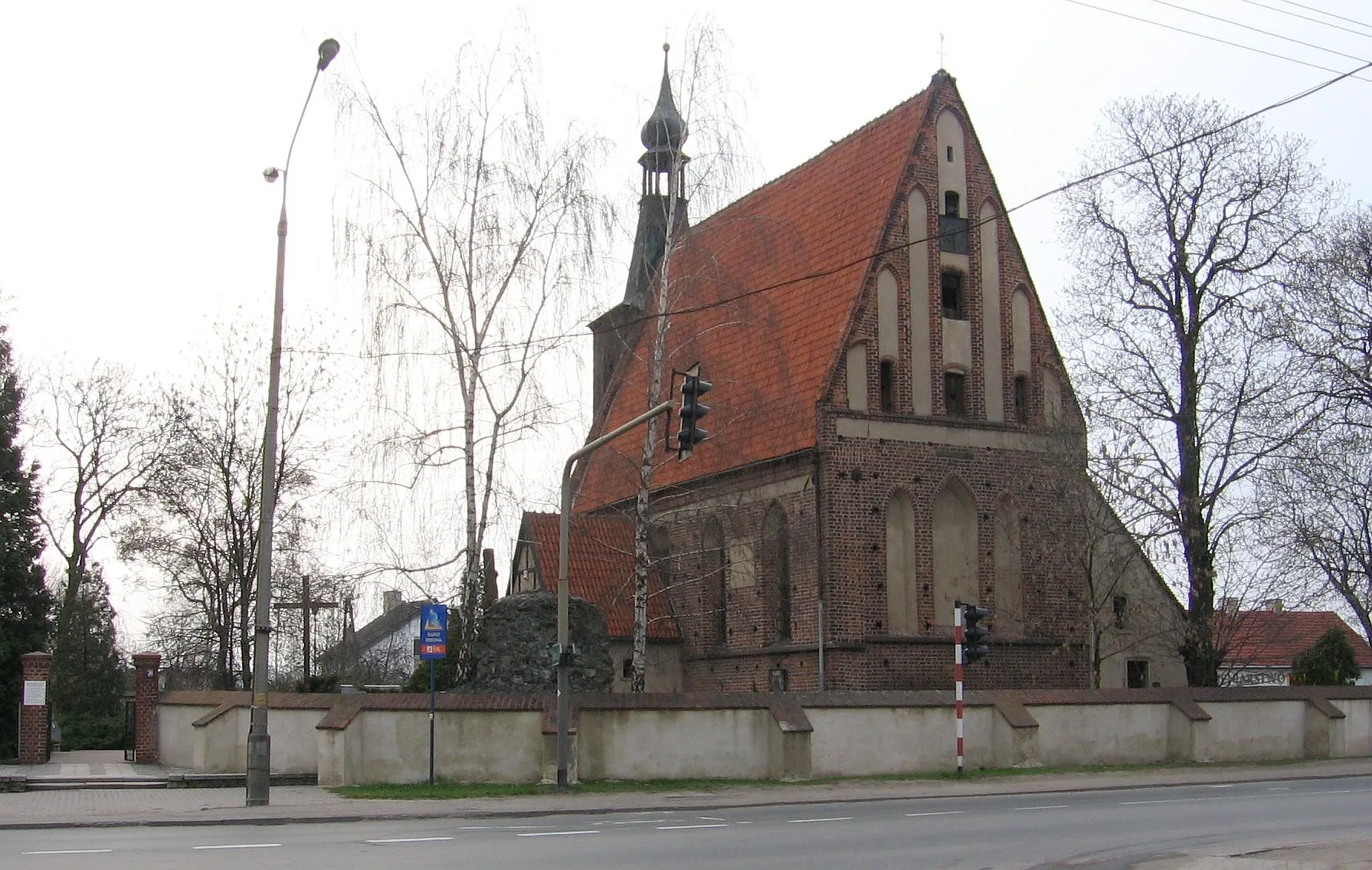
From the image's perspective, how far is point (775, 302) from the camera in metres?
35.2

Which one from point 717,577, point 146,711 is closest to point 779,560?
point 717,577

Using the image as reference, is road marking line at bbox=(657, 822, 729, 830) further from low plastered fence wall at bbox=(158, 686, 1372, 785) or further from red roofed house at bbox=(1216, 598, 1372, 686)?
red roofed house at bbox=(1216, 598, 1372, 686)

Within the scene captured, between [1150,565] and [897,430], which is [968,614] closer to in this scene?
[897,430]

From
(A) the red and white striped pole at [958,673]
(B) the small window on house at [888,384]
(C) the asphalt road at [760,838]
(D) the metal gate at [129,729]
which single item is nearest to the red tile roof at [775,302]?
(B) the small window on house at [888,384]

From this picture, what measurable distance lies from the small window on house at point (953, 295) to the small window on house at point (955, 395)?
4.33ft

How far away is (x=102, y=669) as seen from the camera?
4806 centimetres

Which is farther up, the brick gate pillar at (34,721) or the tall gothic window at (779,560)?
the tall gothic window at (779,560)

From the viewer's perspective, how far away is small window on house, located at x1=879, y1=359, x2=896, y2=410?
105ft

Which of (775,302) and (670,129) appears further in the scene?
(775,302)

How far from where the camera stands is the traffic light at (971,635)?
25.0 m

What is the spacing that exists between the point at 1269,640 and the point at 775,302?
50.0 ft

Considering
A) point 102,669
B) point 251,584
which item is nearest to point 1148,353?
point 251,584

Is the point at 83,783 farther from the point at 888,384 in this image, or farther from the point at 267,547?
the point at 888,384

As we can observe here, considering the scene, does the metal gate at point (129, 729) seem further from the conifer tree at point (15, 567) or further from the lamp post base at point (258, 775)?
the lamp post base at point (258, 775)
